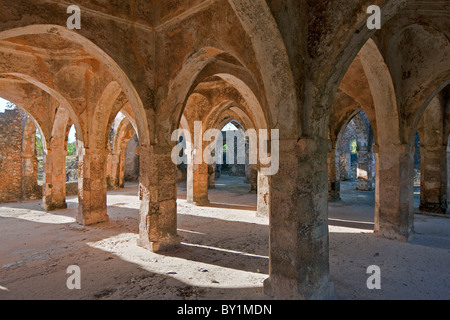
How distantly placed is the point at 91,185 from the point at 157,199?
10.6ft

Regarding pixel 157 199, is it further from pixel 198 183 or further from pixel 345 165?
pixel 345 165

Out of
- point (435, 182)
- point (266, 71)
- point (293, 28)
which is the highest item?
point (293, 28)

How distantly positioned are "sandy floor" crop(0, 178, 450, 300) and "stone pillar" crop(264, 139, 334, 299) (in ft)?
1.74

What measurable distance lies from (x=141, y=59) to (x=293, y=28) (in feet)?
10.4

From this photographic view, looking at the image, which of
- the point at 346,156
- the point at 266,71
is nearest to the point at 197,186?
the point at 266,71

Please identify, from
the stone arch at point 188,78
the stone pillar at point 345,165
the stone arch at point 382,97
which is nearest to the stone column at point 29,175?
the stone arch at point 188,78

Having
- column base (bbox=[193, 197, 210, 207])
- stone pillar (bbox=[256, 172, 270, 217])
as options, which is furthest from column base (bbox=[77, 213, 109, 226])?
stone pillar (bbox=[256, 172, 270, 217])

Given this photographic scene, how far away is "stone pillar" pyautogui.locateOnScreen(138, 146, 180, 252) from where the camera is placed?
17.2ft

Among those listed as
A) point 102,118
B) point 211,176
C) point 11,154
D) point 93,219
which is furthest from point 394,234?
point 11,154

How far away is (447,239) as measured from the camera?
6117 mm

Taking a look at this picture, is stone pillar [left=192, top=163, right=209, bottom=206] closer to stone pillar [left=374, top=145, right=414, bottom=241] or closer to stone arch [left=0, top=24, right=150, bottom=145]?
stone arch [left=0, top=24, right=150, bottom=145]

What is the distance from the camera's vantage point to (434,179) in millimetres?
9172

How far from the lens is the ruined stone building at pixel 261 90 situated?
124 inches
